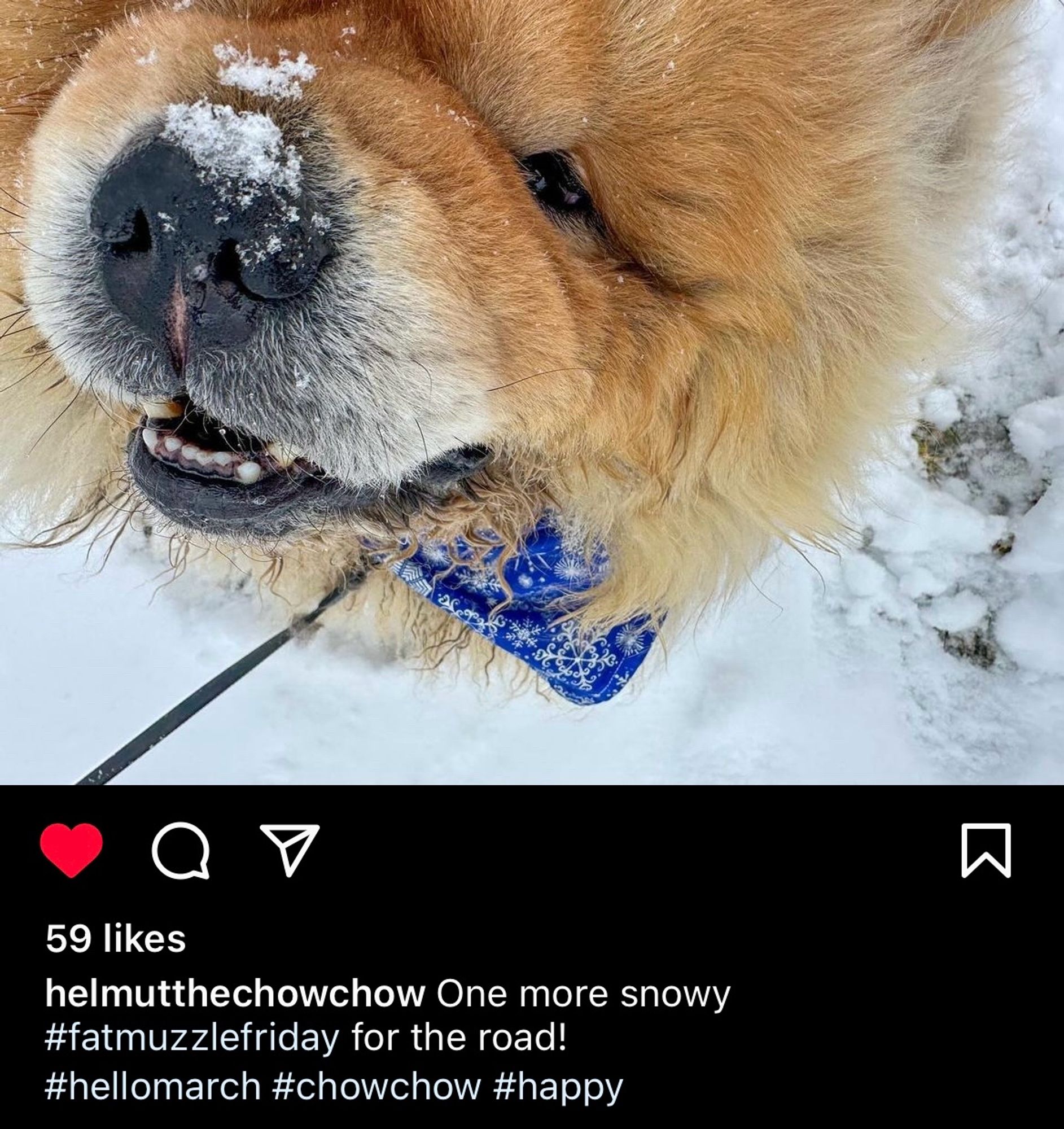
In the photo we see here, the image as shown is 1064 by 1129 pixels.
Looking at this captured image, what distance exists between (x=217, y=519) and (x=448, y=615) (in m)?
1.07

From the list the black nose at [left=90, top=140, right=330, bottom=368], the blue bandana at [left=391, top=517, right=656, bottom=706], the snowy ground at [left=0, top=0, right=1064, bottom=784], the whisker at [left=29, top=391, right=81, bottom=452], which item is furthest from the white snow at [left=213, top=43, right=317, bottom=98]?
the snowy ground at [left=0, top=0, right=1064, bottom=784]

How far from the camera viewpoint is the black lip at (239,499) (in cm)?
163

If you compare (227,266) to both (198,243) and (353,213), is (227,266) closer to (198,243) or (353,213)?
(198,243)

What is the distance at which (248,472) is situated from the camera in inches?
65.0

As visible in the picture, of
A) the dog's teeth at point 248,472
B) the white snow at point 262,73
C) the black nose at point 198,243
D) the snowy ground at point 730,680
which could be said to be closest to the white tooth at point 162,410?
the dog's teeth at point 248,472

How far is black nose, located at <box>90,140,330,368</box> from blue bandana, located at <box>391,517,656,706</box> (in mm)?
914

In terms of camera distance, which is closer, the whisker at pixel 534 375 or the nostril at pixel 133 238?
the nostril at pixel 133 238

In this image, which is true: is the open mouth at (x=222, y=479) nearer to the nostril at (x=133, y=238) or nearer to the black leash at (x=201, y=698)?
the nostril at (x=133, y=238)

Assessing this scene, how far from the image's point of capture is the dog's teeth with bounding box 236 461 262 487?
1.65 m

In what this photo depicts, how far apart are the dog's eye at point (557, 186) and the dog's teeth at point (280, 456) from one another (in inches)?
22.6
